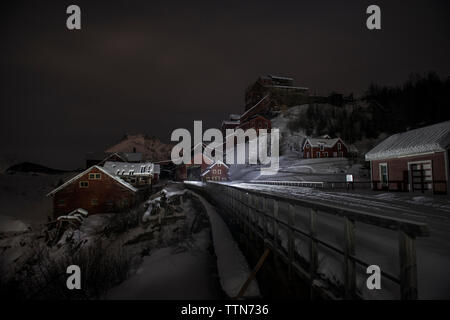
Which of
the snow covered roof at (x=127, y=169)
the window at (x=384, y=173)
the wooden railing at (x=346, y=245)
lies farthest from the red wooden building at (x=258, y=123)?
the wooden railing at (x=346, y=245)

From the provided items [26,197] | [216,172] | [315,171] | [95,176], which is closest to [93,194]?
[95,176]

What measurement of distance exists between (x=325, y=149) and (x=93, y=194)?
164ft

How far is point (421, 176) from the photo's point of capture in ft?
54.3

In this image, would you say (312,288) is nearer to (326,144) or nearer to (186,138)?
(326,144)

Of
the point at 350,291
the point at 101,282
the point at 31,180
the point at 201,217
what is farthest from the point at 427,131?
the point at 31,180

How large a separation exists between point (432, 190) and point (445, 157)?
2556 millimetres

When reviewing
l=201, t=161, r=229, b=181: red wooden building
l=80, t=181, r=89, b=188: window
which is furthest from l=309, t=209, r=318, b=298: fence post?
l=201, t=161, r=229, b=181: red wooden building

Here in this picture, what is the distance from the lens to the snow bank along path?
5588 mm

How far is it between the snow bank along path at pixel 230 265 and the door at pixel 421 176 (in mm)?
15542

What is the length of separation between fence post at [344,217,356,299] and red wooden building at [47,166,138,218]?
3468cm

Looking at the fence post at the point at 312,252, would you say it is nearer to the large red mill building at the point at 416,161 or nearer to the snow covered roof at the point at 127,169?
the large red mill building at the point at 416,161

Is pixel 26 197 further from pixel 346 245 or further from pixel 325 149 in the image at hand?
pixel 346 245

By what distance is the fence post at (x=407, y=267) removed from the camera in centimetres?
197

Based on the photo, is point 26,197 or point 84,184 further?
point 26,197
